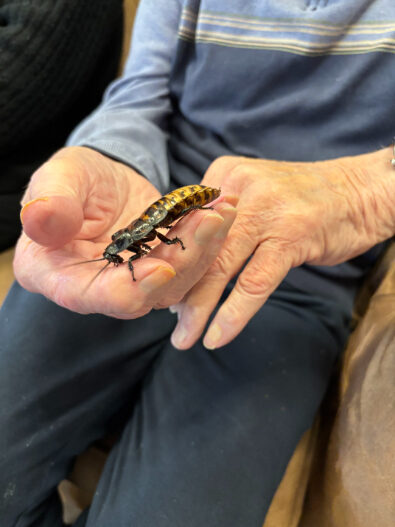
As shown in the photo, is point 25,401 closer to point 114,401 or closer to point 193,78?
point 114,401

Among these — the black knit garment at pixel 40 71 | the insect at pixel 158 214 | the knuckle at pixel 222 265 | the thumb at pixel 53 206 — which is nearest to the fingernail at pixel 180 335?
the knuckle at pixel 222 265

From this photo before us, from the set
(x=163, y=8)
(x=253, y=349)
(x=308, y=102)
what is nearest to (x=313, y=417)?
(x=253, y=349)

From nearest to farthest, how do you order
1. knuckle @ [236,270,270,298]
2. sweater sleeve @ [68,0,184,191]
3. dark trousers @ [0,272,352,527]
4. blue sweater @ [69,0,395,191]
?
knuckle @ [236,270,270,298] → dark trousers @ [0,272,352,527] → blue sweater @ [69,0,395,191] → sweater sleeve @ [68,0,184,191]

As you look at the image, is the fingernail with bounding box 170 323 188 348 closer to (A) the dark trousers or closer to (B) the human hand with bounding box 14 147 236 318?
(B) the human hand with bounding box 14 147 236 318

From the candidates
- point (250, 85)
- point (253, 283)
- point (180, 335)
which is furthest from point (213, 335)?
point (250, 85)

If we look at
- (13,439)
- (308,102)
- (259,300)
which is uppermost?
(308,102)

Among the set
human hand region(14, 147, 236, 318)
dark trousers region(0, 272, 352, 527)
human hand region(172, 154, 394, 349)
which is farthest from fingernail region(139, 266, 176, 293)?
dark trousers region(0, 272, 352, 527)

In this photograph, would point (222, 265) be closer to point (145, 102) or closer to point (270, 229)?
point (270, 229)
